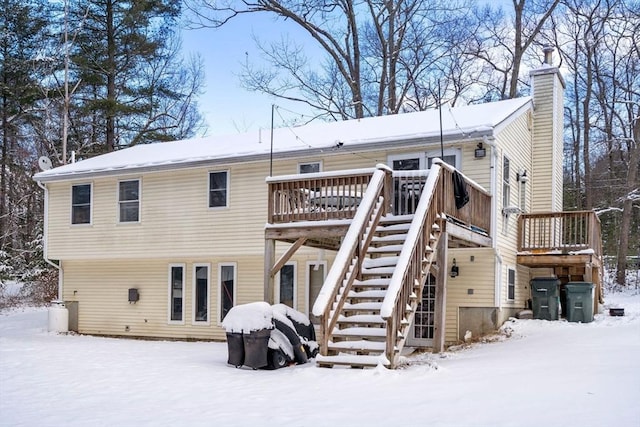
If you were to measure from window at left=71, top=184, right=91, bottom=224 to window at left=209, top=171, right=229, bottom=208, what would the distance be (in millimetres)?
3869

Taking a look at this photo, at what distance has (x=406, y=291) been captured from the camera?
9.25 meters

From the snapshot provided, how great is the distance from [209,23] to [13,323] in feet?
44.4

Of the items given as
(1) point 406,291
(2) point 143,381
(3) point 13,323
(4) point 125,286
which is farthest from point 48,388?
(3) point 13,323

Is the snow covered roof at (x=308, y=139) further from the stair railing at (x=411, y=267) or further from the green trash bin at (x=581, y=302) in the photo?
the green trash bin at (x=581, y=302)

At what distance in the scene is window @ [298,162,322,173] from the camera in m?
15.2

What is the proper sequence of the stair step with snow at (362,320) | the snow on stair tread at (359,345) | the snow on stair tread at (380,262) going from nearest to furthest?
the snow on stair tread at (359,345)
the stair step with snow at (362,320)
the snow on stair tread at (380,262)

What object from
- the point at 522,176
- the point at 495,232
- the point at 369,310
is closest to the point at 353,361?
the point at 369,310

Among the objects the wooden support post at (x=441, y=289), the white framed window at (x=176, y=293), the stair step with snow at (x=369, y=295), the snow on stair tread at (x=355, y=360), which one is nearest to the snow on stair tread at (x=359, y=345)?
the snow on stair tread at (x=355, y=360)

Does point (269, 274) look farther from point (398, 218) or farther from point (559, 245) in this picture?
point (559, 245)

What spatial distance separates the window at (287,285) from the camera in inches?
615

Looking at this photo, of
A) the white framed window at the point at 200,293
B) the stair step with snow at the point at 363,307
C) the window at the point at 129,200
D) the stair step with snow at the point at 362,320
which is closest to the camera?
the stair step with snow at the point at 362,320

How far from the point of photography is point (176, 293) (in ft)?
55.9

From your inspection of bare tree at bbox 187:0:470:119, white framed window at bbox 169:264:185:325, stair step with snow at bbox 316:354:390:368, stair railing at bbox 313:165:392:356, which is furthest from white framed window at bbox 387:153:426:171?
bare tree at bbox 187:0:470:119

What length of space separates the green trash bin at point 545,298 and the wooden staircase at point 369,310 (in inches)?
205
